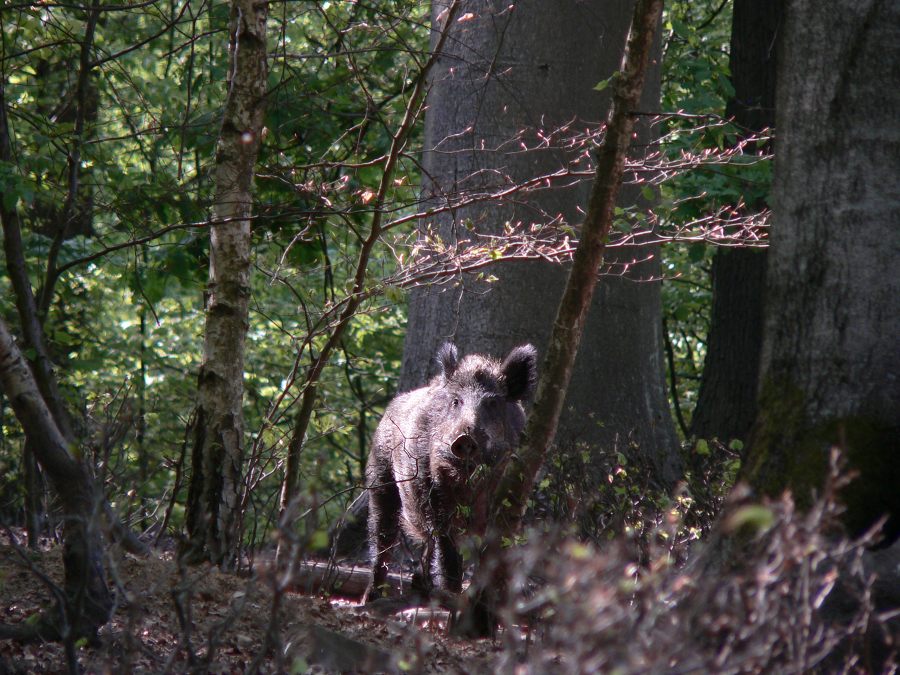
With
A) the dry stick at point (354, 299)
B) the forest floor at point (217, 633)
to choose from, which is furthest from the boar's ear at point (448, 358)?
the forest floor at point (217, 633)

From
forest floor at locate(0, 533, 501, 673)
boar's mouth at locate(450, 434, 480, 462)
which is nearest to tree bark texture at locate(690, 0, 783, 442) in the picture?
boar's mouth at locate(450, 434, 480, 462)

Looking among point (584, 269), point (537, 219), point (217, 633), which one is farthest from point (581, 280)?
point (537, 219)

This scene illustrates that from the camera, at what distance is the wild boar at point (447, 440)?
733cm

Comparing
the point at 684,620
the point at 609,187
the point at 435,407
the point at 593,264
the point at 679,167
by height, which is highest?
the point at 679,167

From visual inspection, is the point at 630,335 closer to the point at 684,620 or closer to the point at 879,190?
the point at 879,190

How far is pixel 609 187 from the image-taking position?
5367mm

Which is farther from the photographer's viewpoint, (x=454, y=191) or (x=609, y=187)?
(x=454, y=191)

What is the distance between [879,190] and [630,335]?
5467 millimetres

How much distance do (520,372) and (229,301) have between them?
2468 millimetres

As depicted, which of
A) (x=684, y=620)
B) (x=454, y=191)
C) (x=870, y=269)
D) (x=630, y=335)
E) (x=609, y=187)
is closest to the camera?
(x=684, y=620)

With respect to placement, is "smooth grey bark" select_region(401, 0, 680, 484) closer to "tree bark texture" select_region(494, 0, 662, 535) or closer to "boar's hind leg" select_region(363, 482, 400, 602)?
"boar's hind leg" select_region(363, 482, 400, 602)

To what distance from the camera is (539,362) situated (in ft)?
30.0

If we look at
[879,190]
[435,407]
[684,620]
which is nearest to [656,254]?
[435,407]

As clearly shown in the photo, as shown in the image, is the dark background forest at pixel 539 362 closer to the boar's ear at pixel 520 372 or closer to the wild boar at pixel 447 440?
the wild boar at pixel 447 440
